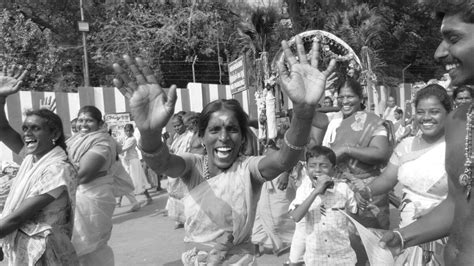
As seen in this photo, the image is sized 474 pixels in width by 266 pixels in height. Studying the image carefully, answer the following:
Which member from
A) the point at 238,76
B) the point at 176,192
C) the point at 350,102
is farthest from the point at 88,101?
the point at 350,102

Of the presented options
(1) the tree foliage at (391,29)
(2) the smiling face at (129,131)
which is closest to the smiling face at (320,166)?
(2) the smiling face at (129,131)

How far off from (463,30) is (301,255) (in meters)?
2.59

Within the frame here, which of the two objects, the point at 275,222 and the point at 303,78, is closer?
the point at 303,78

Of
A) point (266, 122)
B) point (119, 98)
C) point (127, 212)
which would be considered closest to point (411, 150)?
point (266, 122)

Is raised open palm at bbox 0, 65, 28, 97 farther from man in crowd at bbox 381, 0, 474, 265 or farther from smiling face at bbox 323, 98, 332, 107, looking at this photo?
smiling face at bbox 323, 98, 332, 107

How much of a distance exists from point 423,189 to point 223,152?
1.37 metres

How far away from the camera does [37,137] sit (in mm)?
3207

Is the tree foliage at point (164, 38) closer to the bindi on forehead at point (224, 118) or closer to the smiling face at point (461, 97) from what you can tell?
the smiling face at point (461, 97)

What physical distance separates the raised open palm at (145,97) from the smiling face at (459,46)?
1.17 meters

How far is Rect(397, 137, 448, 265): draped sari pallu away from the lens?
3.04m

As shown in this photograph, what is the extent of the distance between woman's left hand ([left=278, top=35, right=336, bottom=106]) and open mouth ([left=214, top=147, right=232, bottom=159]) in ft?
1.67

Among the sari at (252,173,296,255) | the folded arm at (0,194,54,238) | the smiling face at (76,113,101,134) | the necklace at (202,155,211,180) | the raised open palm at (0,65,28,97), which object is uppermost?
the raised open palm at (0,65,28,97)

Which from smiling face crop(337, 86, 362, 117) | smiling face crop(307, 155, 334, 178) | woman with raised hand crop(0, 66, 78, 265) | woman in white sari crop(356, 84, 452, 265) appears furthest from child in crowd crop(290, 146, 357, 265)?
woman with raised hand crop(0, 66, 78, 265)

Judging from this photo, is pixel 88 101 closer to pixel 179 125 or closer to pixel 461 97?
pixel 179 125
